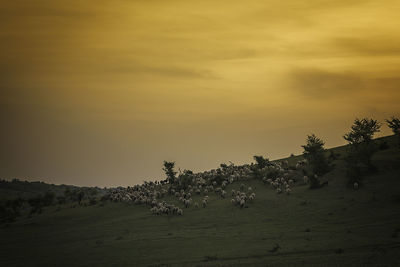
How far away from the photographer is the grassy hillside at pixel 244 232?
38.4 meters

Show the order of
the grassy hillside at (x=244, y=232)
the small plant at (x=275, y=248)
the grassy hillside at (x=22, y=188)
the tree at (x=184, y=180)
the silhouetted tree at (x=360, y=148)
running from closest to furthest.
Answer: the grassy hillside at (x=244, y=232) → the small plant at (x=275, y=248) → the silhouetted tree at (x=360, y=148) → the tree at (x=184, y=180) → the grassy hillside at (x=22, y=188)

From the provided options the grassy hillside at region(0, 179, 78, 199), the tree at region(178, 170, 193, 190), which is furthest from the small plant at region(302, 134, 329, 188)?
the grassy hillside at region(0, 179, 78, 199)

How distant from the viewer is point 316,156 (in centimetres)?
7150

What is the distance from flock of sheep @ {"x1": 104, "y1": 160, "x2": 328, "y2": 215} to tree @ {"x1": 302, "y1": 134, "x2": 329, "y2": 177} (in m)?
2.57

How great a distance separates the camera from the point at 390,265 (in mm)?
31453

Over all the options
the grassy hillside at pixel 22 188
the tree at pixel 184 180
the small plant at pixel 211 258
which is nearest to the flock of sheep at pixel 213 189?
the tree at pixel 184 180

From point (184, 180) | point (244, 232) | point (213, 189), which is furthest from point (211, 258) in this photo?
point (184, 180)

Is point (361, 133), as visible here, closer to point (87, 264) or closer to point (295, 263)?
point (295, 263)

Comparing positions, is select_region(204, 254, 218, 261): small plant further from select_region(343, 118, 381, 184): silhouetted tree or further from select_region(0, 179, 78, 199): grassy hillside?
select_region(0, 179, 78, 199): grassy hillside

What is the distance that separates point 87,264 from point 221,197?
30107mm

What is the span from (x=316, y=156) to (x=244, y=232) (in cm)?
2787

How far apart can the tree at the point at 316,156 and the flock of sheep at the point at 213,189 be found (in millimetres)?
2569

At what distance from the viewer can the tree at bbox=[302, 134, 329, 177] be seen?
69200 mm

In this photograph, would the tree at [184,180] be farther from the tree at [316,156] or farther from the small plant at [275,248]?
the small plant at [275,248]
